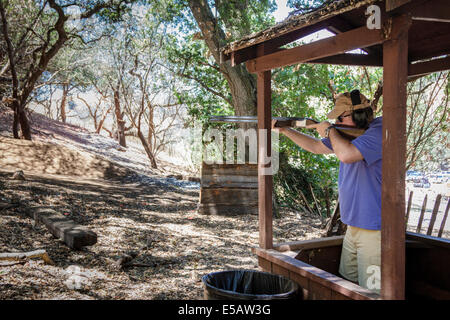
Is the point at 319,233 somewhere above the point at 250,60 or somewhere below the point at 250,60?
below

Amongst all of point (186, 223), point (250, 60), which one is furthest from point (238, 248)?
point (250, 60)

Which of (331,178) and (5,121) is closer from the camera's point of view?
(331,178)

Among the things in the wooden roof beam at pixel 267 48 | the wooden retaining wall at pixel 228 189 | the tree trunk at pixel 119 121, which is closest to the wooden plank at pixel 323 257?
the wooden roof beam at pixel 267 48

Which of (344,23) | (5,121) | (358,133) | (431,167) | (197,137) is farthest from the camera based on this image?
(5,121)

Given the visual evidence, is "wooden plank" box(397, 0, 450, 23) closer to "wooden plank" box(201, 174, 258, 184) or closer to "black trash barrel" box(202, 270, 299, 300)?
"black trash barrel" box(202, 270, 299, 300)

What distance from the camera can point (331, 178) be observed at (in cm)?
938

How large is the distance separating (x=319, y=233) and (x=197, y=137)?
7.31 m

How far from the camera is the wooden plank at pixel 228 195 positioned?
834cm

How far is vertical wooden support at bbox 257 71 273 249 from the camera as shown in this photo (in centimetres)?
346

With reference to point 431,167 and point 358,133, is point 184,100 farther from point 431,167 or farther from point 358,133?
point 358,133

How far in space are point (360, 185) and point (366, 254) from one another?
18.4 inches

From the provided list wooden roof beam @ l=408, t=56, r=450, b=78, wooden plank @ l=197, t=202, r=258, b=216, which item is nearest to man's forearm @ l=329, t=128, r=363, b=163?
wooden roof beam @ l=408, t=56, r=450, b=78

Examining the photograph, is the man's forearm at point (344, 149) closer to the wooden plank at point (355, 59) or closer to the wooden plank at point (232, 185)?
the wooden plank at point (355, 59)

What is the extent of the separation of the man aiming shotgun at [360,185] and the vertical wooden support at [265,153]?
61 cm
